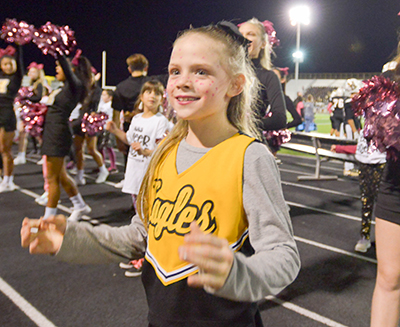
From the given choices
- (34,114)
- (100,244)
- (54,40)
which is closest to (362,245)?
(100,244)

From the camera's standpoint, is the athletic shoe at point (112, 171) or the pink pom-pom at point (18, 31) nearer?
the pink pom-pom at point (18, 31)

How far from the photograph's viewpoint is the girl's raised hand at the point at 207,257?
75 cm

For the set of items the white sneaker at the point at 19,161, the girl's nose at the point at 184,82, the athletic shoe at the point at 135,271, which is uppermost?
the girl's nose at the point at 184,82

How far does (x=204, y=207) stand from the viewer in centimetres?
114

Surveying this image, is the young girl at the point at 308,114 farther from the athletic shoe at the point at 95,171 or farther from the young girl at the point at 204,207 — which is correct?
the young girl at the point at 204,207

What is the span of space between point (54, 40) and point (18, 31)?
65 centimetres

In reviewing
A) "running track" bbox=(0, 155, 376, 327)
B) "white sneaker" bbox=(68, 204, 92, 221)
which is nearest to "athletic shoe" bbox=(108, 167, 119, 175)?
"running track" bbox=(0, 155, 376, 327)

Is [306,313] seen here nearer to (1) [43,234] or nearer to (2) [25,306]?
(2) [25,306]

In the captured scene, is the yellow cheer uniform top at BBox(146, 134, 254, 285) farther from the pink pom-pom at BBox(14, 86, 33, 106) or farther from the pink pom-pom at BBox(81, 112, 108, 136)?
the pink pom-pom at BBox(81, 112, 108, 136)

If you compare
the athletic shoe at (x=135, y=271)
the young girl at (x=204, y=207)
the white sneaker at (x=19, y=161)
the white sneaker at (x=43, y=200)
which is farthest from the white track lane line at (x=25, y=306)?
the white sneaker at (x=19, y=161)

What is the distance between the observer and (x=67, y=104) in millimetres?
4328

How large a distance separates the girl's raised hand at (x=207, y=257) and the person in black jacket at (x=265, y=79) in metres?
2.24

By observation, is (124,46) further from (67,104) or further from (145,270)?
(145,270)

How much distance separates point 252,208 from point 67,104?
12.3ft
